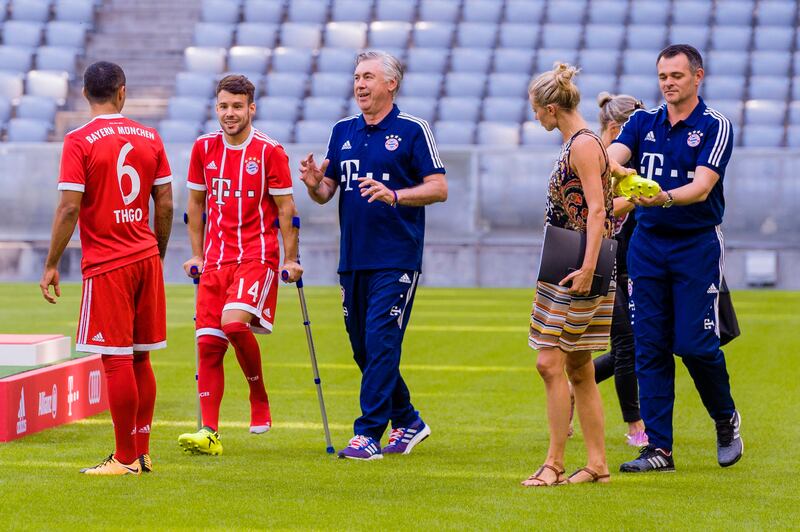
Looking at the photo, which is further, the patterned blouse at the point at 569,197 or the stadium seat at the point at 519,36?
the stadium seat at the point at 519,36

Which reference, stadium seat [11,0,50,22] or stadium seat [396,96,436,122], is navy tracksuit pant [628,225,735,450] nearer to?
stadium seat [396,96,436,122]

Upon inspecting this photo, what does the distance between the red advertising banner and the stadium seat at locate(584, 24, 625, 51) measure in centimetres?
1977

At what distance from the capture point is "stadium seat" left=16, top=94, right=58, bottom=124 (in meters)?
25.3

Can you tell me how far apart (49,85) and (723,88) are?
12.4 metres

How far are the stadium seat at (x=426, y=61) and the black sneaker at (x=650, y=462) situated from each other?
20.3m

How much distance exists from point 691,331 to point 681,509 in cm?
130

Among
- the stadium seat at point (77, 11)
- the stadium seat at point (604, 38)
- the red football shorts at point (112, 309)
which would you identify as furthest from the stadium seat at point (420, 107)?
the red football shorts at point (112, 309)

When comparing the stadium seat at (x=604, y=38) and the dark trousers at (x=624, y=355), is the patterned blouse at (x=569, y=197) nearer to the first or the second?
the dark trousers at (x=624, y=355)

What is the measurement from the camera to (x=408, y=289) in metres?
7.21

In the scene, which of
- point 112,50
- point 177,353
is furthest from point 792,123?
point 177,353

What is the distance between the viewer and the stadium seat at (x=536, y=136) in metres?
24.2

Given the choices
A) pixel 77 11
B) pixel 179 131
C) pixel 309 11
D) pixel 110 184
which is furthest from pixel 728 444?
pixel 77 11

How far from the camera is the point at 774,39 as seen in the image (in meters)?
26.8

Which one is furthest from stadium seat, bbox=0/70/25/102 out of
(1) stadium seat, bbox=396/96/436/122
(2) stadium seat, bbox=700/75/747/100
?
(2) stadium seat, bbox=700/75/747/100
